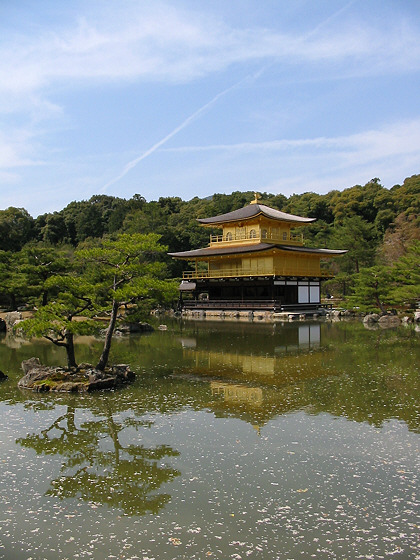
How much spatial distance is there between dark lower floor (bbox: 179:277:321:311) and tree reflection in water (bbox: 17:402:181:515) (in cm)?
2373

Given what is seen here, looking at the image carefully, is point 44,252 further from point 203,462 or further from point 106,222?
point 106,222

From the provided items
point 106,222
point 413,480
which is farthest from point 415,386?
point 106,222

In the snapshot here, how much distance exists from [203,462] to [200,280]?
31.4m

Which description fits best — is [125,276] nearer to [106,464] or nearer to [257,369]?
[257,369]

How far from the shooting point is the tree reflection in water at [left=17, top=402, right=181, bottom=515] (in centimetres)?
535

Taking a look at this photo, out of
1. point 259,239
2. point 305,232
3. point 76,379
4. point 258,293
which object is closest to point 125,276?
point 76,379

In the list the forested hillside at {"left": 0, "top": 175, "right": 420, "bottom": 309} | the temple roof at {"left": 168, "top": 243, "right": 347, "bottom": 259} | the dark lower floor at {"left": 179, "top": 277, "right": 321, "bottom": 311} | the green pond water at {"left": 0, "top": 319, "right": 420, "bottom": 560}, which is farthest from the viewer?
the dark lower floor at {"left": 179, "top": 277, "right": 321, "bottom": 311}

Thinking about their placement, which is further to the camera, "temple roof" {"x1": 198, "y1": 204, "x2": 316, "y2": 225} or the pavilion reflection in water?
"temple roof" {"x1": 198, "y1": 204, "x2": 316, "y2": 225}

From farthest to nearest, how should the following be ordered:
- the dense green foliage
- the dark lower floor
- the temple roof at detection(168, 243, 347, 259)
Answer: the dark lower floor
the temple roof at detection(168, 243, 347, 259)
the dense green foliage

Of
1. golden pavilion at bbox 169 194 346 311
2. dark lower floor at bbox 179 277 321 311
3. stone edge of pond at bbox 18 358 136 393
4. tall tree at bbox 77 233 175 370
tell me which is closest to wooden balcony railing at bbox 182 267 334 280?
golden pavilion at bbox 169 194 346 311

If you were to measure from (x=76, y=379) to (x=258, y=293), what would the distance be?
25603mm

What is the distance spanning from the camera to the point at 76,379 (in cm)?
1058

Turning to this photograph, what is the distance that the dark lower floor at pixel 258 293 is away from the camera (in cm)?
3250

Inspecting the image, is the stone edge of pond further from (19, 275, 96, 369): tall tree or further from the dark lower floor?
the dark lower floor
